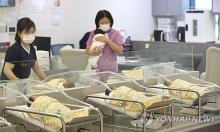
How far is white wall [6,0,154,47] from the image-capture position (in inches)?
257

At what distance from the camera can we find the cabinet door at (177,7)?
7535 millimetres

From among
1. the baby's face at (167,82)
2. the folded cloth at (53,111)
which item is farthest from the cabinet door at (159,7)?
the folded cloth at (53,111)

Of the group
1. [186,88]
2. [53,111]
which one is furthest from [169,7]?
[53,111]

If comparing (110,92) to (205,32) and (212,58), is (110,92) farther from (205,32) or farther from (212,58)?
(205,32)

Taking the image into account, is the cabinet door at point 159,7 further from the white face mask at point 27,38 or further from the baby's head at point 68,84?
the baby's head at point 68,84

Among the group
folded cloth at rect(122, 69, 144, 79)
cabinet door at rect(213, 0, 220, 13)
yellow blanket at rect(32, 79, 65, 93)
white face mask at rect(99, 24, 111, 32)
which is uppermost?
cabinet door at rect(213, 0, 220, 13)

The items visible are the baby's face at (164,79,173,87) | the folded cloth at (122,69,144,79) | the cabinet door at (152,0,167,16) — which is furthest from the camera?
the cabinet door at (152,0,167,16)

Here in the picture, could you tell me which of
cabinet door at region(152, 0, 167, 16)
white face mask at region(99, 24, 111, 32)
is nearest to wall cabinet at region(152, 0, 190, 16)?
cabinet door at region(152, 0, 167, 16)

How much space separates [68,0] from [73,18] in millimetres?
288

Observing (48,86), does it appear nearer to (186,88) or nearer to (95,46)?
(186,88)

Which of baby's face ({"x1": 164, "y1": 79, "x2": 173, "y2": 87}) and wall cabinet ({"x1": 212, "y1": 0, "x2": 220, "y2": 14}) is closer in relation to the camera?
baby's face ({"x1": 164, "y1": 79, "x2": 173, "y2": 87})

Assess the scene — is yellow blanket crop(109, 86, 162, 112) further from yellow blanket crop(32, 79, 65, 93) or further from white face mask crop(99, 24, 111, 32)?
white face mask crop(99, 24, 111, 32)

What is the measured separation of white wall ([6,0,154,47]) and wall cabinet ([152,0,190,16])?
0.46 ft

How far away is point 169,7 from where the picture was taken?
25.2ft
